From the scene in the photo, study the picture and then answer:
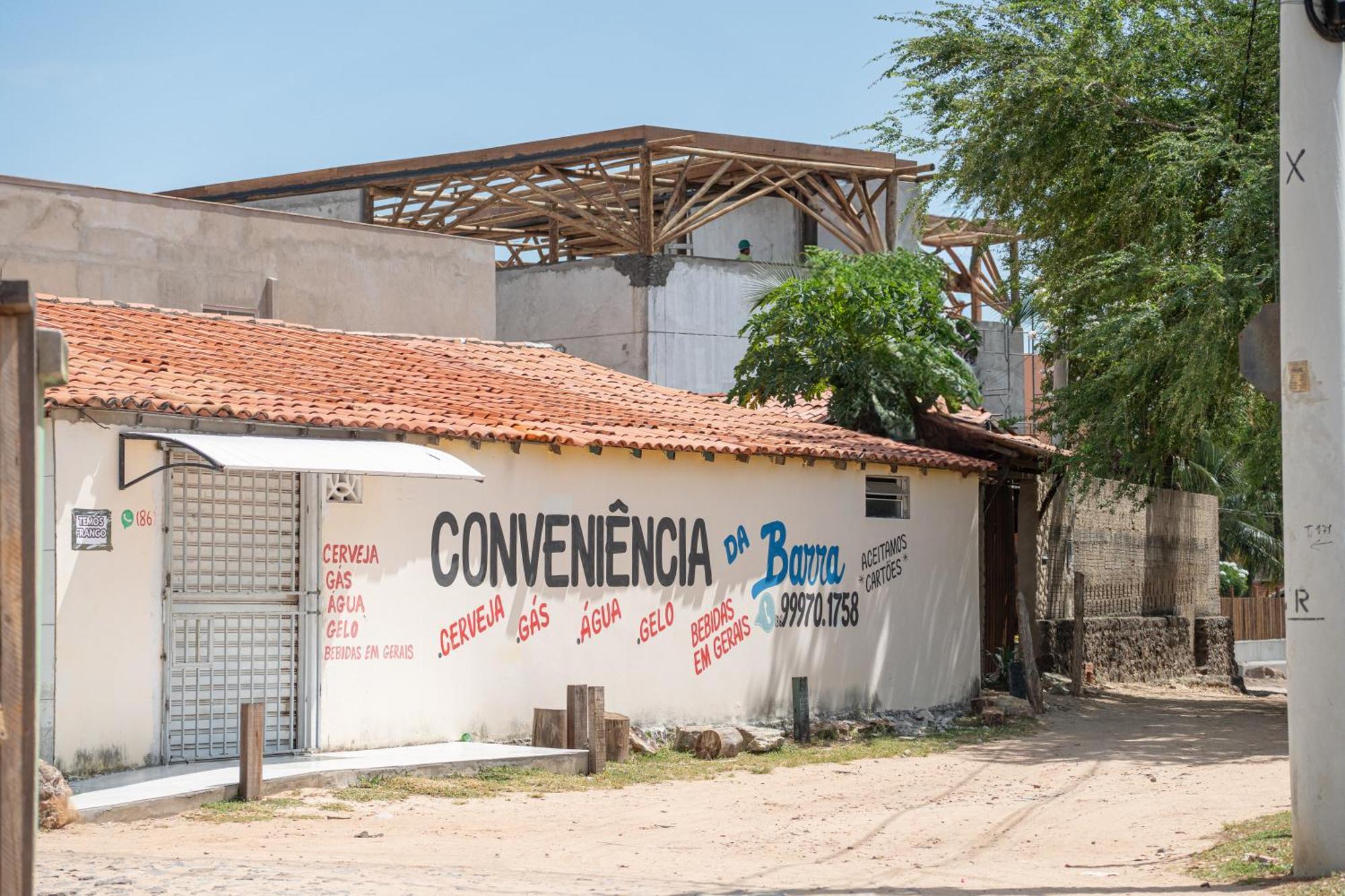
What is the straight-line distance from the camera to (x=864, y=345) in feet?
66.1

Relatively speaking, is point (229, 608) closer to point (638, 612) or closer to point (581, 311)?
point (638, 612)

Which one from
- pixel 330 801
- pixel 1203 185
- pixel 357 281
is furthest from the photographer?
pixel 357 281

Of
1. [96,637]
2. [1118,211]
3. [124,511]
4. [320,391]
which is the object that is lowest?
[96,637]

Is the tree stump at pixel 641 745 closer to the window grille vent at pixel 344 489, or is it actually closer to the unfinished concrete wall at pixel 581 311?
the window grille vent at pixel 344 489

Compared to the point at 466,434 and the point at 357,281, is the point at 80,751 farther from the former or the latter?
the point at 357,281

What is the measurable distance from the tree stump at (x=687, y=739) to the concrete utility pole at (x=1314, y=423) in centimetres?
774

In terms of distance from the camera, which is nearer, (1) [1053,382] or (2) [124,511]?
(2) [124,511]

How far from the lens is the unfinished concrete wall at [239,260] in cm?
2067

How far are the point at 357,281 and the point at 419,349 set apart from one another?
4944mm

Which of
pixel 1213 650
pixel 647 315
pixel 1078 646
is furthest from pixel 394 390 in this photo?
pixel 1213 650

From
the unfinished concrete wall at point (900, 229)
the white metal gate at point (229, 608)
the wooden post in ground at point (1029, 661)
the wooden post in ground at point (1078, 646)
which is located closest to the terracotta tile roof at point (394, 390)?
the white metal gate at point (229, 608)

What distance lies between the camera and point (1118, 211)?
17578mm

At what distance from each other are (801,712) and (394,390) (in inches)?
202

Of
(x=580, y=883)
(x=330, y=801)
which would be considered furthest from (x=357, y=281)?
(x=580, y=883)
